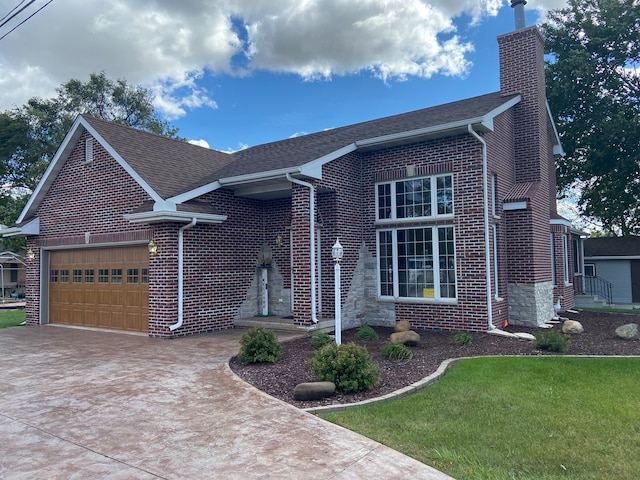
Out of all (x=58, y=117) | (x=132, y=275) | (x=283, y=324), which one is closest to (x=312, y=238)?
(x=283, y=324)

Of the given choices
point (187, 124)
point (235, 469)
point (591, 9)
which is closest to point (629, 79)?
point (591, 9)

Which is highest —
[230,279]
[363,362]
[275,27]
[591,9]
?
[591,9]

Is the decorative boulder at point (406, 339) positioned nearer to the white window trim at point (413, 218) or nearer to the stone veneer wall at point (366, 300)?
the stone veneer wall at point (366, 300)

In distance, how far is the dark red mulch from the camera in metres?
6.15

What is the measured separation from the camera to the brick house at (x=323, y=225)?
→ 10414mm

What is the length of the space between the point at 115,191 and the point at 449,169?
876 centimetres

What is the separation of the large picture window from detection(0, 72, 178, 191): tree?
26.4 m

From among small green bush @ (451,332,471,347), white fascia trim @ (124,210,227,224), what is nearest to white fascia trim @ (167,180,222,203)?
white fascia trim @ (124,210,227,224)

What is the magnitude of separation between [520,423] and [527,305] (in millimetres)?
7382

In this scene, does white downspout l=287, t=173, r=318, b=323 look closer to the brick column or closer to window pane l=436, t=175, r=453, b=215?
the brick column

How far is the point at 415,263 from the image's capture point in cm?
1112

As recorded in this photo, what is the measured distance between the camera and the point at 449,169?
34.7ft

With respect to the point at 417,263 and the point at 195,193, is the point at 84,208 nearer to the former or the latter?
the point at 195,193

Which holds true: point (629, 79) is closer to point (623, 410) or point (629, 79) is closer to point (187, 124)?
point (623, 410)
